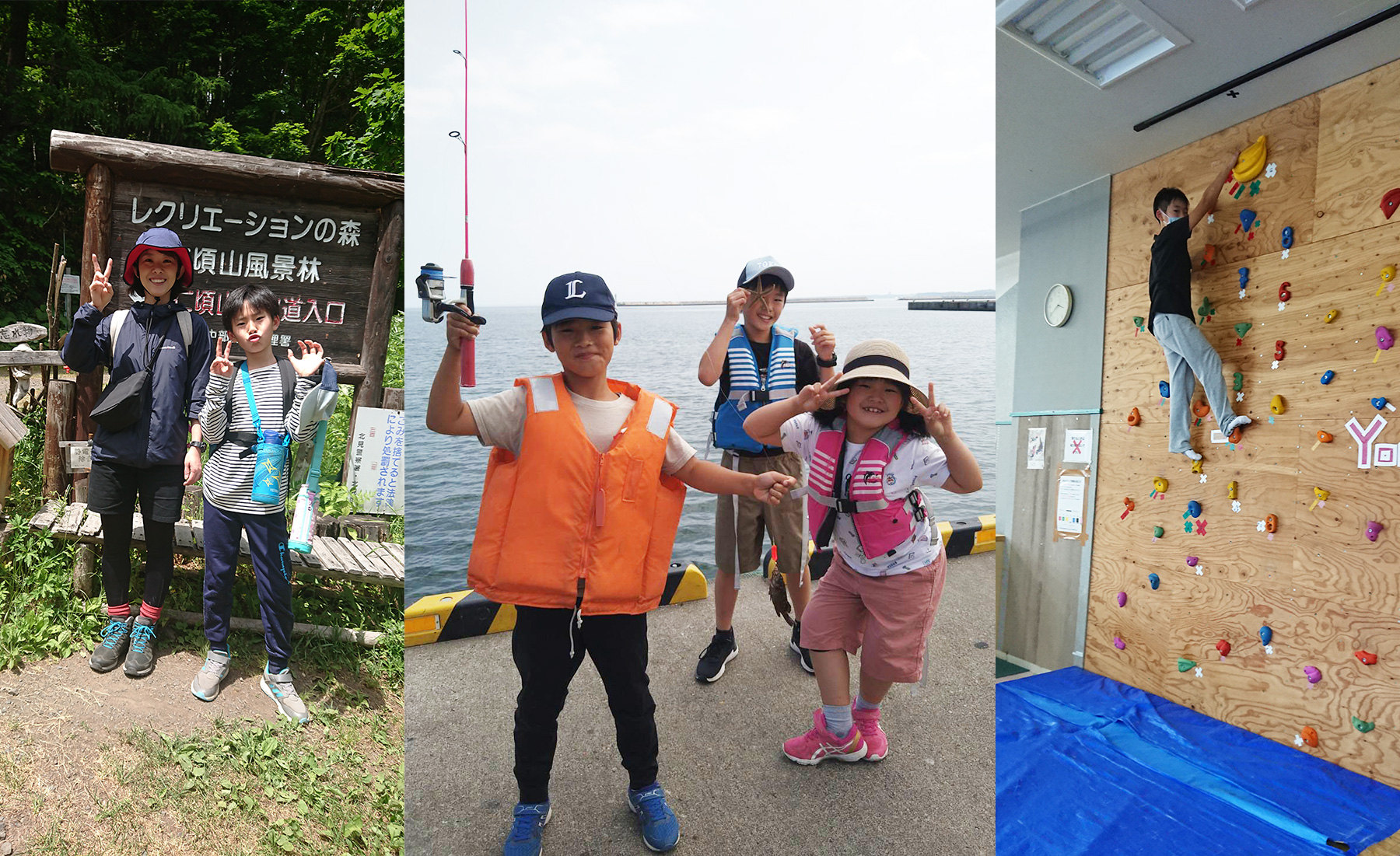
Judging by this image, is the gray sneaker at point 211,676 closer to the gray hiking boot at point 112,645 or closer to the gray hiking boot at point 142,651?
the gray hiking boot at point 142,651

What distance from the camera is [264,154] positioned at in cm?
214

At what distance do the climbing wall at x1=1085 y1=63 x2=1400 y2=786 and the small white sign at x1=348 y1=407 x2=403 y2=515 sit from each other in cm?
348

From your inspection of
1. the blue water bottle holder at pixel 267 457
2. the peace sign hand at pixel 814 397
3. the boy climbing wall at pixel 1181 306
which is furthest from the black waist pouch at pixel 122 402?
the boy climbing wall at pixel 1181 306

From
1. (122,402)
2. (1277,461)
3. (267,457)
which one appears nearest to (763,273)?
(267,457)

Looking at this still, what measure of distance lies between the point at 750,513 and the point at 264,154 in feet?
6.62

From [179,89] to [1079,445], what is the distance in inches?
168

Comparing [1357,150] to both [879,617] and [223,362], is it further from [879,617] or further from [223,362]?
[223,362]

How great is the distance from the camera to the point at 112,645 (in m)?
2.05

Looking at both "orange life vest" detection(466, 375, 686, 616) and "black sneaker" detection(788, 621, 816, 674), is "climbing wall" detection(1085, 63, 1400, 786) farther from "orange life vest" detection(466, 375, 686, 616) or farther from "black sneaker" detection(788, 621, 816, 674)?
"orange life vest" detection(466, 375, 686, 616)

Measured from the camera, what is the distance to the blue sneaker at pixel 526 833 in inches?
50.4

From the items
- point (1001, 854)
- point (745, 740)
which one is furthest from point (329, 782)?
point (1001, 854)

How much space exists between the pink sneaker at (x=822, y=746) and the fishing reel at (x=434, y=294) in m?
1.15

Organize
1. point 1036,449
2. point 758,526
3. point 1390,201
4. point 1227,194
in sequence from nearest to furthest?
point 758,526, point 1390,201, point 1227,194, point 1036,449

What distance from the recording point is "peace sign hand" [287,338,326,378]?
2010 mm
